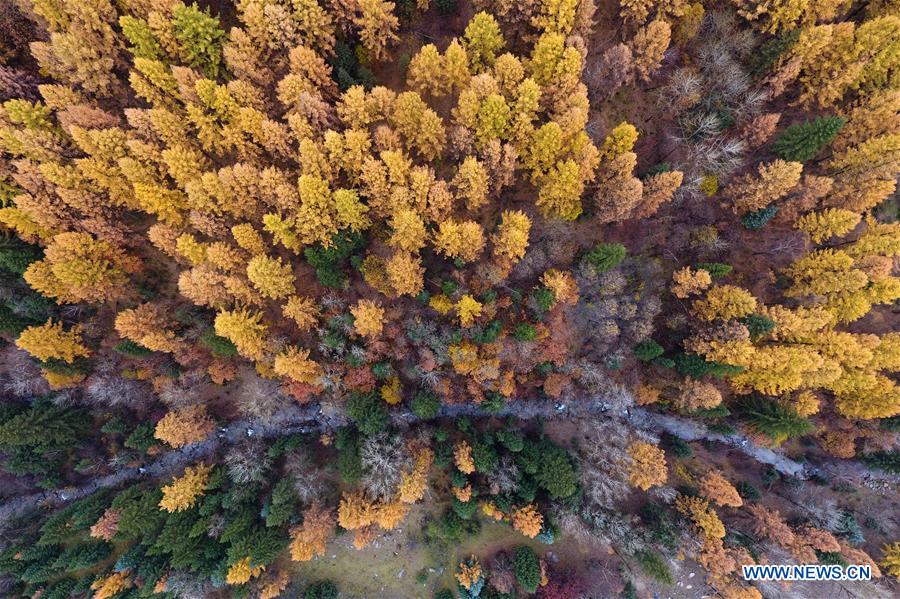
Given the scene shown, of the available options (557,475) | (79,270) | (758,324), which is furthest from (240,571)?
(758,324)

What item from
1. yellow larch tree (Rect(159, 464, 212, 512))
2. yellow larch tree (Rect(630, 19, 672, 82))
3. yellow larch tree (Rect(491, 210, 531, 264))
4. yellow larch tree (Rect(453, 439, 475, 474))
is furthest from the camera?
yellow larch tree (Rect(453, 439, 475, 474))

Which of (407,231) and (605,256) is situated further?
(605,256)

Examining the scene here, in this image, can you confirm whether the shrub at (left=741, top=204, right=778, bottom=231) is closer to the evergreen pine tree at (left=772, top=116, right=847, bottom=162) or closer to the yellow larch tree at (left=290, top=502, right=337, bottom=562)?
the evergreen pine tree at (left=772, top=116, right=847, bottom=162)

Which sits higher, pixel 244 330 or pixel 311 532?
pixel 244 330

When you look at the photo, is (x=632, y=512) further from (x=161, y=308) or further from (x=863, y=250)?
(x=161, y=308)

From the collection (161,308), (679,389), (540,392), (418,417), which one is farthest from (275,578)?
(679,389)

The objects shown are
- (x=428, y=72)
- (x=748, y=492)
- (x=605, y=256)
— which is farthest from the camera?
(x=748, y=492)

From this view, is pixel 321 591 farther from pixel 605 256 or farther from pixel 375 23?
pixel 375 23

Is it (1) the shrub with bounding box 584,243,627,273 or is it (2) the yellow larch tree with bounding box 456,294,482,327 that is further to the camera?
(2) the yellow larch tree with bounding box 456,294,482,327

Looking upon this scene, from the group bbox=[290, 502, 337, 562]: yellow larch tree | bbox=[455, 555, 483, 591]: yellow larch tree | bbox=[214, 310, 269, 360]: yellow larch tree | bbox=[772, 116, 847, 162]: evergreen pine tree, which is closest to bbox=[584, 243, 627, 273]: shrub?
bbox=[772, 116, 847, 162]: evergreen pine tree
